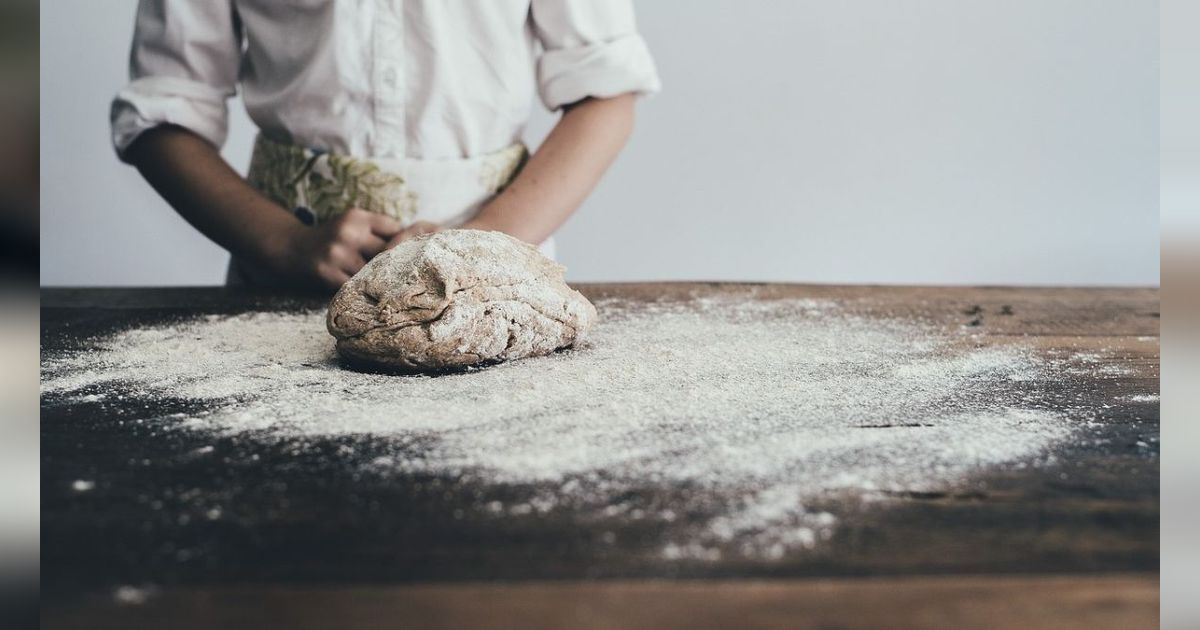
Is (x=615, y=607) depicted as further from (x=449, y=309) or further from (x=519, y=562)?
(x=449, y=309)

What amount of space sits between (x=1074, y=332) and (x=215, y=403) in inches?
32.2

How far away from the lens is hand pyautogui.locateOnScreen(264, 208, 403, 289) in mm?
1071

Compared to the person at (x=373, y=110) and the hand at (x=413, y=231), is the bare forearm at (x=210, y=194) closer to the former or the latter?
the person at (x=373, y=110)

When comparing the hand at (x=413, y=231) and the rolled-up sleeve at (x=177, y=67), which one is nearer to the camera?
the hand at (x=413, y=231)

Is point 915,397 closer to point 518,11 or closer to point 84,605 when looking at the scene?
point 84,605

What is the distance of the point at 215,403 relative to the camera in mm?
688

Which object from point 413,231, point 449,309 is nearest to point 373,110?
point 413,231

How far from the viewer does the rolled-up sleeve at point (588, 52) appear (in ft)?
4.12

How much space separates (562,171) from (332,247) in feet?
1.01

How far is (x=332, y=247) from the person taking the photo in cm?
107

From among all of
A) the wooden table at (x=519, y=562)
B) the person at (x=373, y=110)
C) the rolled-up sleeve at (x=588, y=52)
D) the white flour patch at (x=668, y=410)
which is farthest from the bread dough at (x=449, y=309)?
the rolled-up sleeve at (x=588, y=52)

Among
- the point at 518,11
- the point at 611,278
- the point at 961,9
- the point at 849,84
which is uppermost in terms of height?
the point at 961,9

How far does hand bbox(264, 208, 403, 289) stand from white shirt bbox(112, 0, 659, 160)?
0.50 ft

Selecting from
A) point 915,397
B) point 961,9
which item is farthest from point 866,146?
point 915,397
